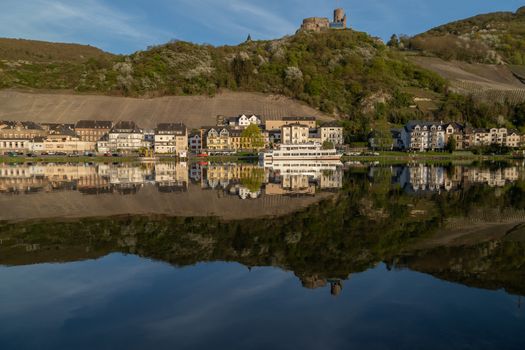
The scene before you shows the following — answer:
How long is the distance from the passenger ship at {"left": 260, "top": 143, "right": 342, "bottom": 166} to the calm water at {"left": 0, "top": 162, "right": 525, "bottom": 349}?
4422 centimetres

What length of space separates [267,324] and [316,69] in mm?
129035

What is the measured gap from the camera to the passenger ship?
65000 millimetres

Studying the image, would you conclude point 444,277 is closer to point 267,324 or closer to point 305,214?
point 267,324

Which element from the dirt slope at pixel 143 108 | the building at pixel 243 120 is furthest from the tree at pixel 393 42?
the building at pixel 243 120

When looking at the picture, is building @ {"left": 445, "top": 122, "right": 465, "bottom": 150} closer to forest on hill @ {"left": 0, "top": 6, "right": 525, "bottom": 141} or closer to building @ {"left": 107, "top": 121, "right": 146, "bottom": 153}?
forest on hill @ {"left": 0, "top": 6, "right": 525, "bottom": 141}

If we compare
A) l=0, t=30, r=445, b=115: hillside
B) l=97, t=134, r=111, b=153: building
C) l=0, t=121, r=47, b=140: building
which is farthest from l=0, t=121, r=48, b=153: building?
l=0, t=30, r=445, b=115: hillside

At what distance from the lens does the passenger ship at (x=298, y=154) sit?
6500cm

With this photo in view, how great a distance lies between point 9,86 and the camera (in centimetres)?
11312

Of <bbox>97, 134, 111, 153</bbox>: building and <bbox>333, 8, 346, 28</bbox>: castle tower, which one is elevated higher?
<bbox>333, 8, 346, 28</bbox>: castle tower

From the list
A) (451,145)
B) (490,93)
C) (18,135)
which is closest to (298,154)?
(451,145)

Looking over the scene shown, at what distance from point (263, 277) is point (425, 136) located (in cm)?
7930

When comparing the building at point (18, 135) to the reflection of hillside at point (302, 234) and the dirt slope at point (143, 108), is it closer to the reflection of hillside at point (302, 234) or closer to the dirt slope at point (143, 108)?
the dirt slope at point (143, 108)

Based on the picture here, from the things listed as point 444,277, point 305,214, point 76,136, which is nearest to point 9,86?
point 76,136

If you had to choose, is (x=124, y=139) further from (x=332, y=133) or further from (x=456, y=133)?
(x=456, y=133)
